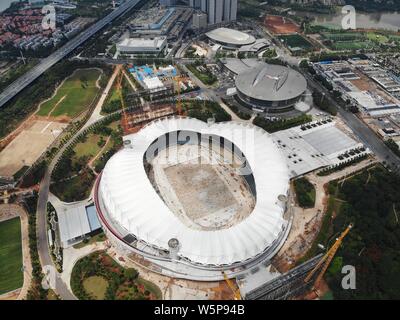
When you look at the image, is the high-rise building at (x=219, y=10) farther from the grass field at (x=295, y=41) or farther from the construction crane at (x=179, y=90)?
the construction crane at (x=179, y=90)

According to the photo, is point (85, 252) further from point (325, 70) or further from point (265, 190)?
point (325, 70)

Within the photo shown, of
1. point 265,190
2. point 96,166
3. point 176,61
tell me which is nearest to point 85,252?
point 96,166

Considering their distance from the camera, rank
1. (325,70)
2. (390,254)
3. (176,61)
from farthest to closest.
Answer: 1. (176,61)
2. (325,70)
3. (390,254)

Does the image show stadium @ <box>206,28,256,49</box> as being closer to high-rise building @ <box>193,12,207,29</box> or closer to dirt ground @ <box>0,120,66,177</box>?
high-rise building @ <box>193,12,207,29</box>

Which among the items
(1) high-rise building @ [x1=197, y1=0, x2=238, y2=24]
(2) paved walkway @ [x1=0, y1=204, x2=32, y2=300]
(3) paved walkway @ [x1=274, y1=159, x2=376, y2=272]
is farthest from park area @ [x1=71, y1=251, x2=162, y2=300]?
(1) high-rise building @ [x1=197, y1=0, x2=238, y2=24]

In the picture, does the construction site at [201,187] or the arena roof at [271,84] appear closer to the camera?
the construction site at [201,187]

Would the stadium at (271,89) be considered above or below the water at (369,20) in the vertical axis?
below

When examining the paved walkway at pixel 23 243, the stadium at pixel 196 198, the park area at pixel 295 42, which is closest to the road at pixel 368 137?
the stadium at pixel 196 198
